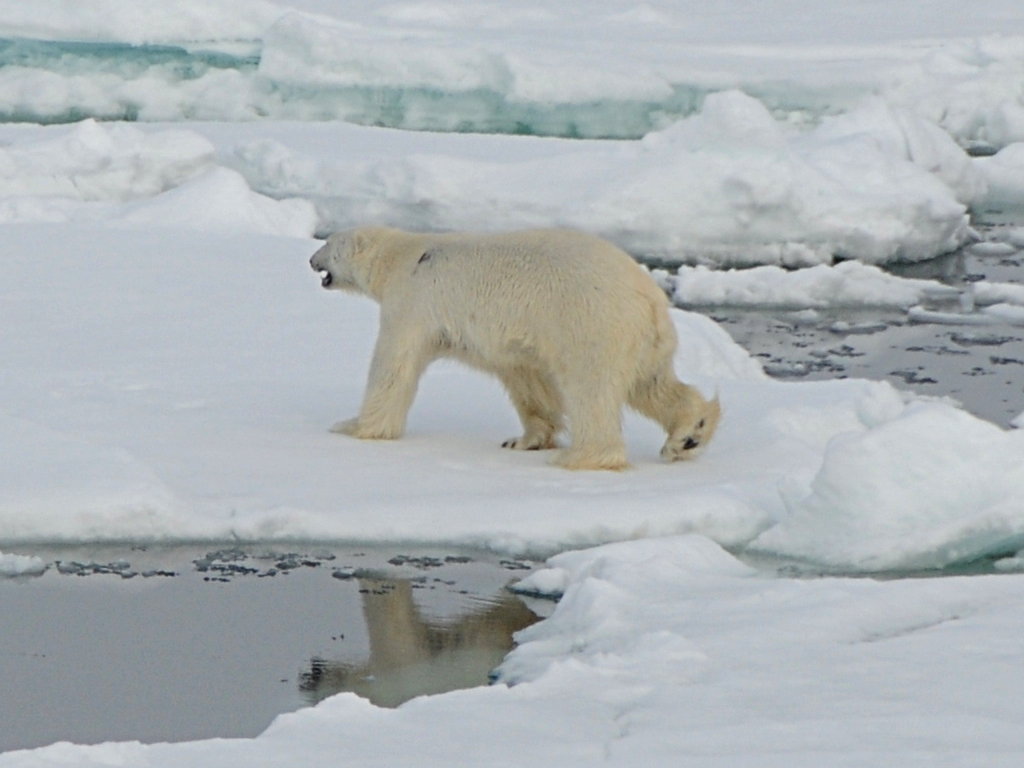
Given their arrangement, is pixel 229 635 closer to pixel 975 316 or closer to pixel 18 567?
pixel 18 567

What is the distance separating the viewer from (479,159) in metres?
13.1

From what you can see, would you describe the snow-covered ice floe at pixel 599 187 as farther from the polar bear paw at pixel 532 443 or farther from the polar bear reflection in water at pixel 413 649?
the polar bear reflection in water at pixel 413 649

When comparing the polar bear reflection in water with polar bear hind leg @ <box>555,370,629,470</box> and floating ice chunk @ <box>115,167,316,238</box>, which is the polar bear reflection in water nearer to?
polar bear hind leg @ <box>555,370,629,470</box>

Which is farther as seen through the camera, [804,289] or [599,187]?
[599,187]

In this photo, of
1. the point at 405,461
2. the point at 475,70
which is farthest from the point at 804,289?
the point at 475,70

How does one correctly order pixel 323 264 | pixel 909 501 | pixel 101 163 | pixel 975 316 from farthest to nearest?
1. pixel 101 163
2. pixel 975 316
3. pixel 323 264
4. pixel 909 501

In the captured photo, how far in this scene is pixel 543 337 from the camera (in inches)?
230

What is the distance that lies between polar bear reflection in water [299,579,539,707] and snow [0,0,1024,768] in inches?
4.4

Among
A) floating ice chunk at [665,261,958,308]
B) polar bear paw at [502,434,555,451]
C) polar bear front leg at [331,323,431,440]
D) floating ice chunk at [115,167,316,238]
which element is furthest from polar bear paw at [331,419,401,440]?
floating ice chunk at [665,261,958,308]

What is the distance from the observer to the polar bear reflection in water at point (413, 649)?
4156mm

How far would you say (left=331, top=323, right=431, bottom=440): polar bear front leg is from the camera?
612 cm

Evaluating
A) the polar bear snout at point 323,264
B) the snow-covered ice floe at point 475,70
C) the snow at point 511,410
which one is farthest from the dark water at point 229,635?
the snow-covered ice floe at point 475,70

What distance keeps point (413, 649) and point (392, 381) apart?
182cm

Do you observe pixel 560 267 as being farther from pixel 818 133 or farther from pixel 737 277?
pixel 818 133
